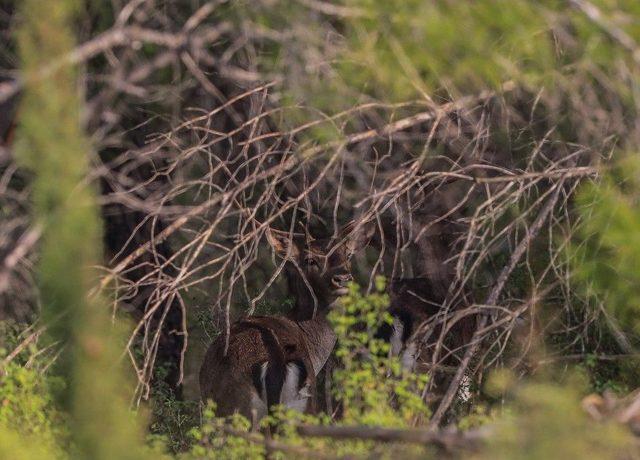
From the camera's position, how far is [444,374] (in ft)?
31.3

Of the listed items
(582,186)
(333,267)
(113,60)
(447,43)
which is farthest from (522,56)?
(333,267)

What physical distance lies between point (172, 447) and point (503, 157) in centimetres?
318

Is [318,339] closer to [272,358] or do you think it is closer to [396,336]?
[396,336]

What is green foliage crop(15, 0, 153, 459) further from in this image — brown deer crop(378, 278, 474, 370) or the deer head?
brown deer crop(378, 278, 474, 370)

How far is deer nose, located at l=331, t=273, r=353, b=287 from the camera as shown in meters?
10.0

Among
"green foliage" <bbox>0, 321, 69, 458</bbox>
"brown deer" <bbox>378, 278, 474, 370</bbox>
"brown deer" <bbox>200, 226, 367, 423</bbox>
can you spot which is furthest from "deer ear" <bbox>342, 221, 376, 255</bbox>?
"green foliage" <bbox>0, 321, 69, 458</bbox>

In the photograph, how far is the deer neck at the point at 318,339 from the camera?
10.2 metres

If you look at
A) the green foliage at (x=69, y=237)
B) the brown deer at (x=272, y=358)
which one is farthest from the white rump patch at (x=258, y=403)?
the green foliage at (x=69, y=237)

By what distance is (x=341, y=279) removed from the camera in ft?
32.9

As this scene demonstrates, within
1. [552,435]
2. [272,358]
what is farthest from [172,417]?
[552,435]

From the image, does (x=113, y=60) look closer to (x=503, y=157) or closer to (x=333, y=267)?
(x=503, y=157)

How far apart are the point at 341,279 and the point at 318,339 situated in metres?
0.59

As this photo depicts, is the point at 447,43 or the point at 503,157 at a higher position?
the point at 447,43

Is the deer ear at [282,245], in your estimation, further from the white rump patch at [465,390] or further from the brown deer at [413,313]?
the white rump patch at [465,390]
